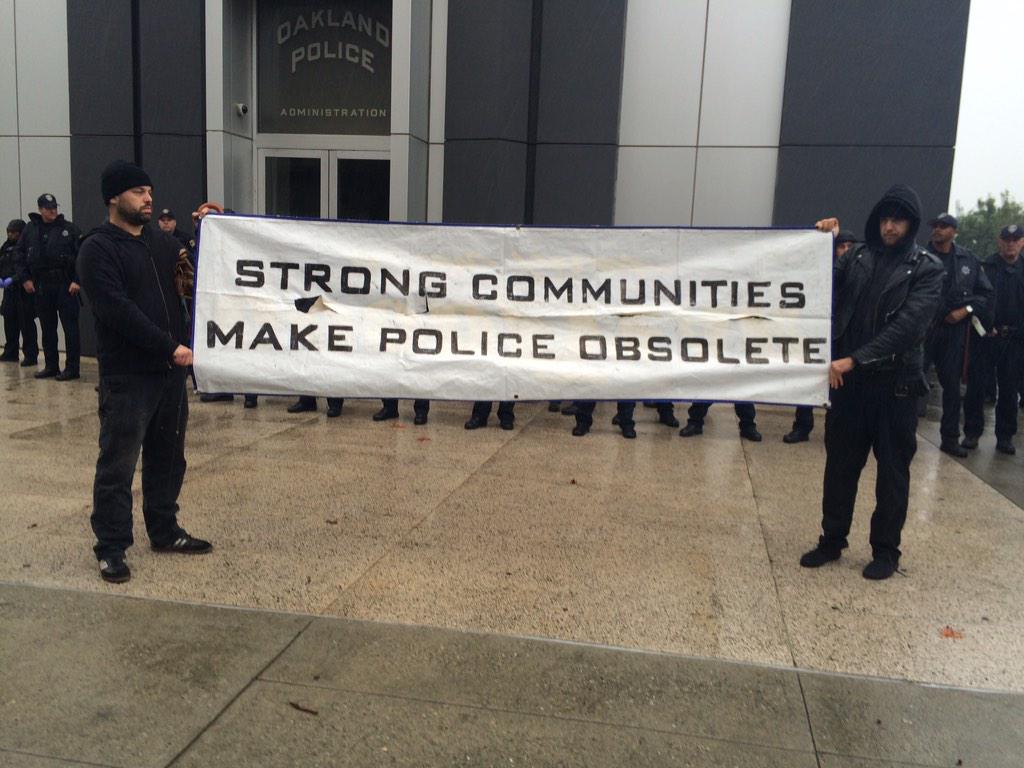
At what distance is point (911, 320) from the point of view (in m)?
4.48

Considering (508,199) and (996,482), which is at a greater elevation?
(508,199)

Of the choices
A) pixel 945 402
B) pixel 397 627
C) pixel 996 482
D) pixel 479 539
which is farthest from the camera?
pixel 945 402

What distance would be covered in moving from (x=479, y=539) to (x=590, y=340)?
159cm

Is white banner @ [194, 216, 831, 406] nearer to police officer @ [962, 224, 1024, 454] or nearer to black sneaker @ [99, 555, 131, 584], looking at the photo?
black sneaker @ [99, 555, 131, 584]

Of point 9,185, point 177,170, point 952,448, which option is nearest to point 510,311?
point 952,448

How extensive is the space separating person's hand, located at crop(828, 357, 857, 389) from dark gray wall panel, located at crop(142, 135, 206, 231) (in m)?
9.47

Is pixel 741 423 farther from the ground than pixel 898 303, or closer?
closer

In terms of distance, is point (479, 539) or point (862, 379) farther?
point (479, 539)

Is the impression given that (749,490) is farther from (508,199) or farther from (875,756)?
(508,199)

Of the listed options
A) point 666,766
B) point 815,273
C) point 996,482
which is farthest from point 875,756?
point 996,482

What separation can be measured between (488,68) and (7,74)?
707 centimetres

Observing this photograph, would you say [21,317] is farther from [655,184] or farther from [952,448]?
[952,448]

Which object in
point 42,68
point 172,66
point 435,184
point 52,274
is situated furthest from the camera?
point 42,68

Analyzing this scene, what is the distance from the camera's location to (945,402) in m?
8.27
